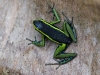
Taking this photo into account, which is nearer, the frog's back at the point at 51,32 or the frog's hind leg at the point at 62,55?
the frog's hind leg at the point at 62,55

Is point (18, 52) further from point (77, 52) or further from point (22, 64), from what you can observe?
point (77, 52)

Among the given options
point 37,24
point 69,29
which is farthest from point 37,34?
point 69,29

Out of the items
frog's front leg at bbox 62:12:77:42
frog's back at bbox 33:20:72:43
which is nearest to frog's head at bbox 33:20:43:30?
frog's back at bbox 33:20:72:43

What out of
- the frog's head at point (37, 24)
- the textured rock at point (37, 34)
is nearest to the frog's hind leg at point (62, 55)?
the textured rock at point (37, 34)

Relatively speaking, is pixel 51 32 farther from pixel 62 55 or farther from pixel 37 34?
pixel 62 55

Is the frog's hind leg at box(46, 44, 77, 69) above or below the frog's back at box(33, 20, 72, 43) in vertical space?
below

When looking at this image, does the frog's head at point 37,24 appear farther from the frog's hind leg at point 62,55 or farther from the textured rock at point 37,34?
the frog's hind leg at point 62,55

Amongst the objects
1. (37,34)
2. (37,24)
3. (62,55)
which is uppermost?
(37,24)

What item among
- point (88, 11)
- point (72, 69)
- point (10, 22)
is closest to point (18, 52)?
point (10, 22)

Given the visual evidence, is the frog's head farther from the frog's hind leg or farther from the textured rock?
the frog's hind leg
